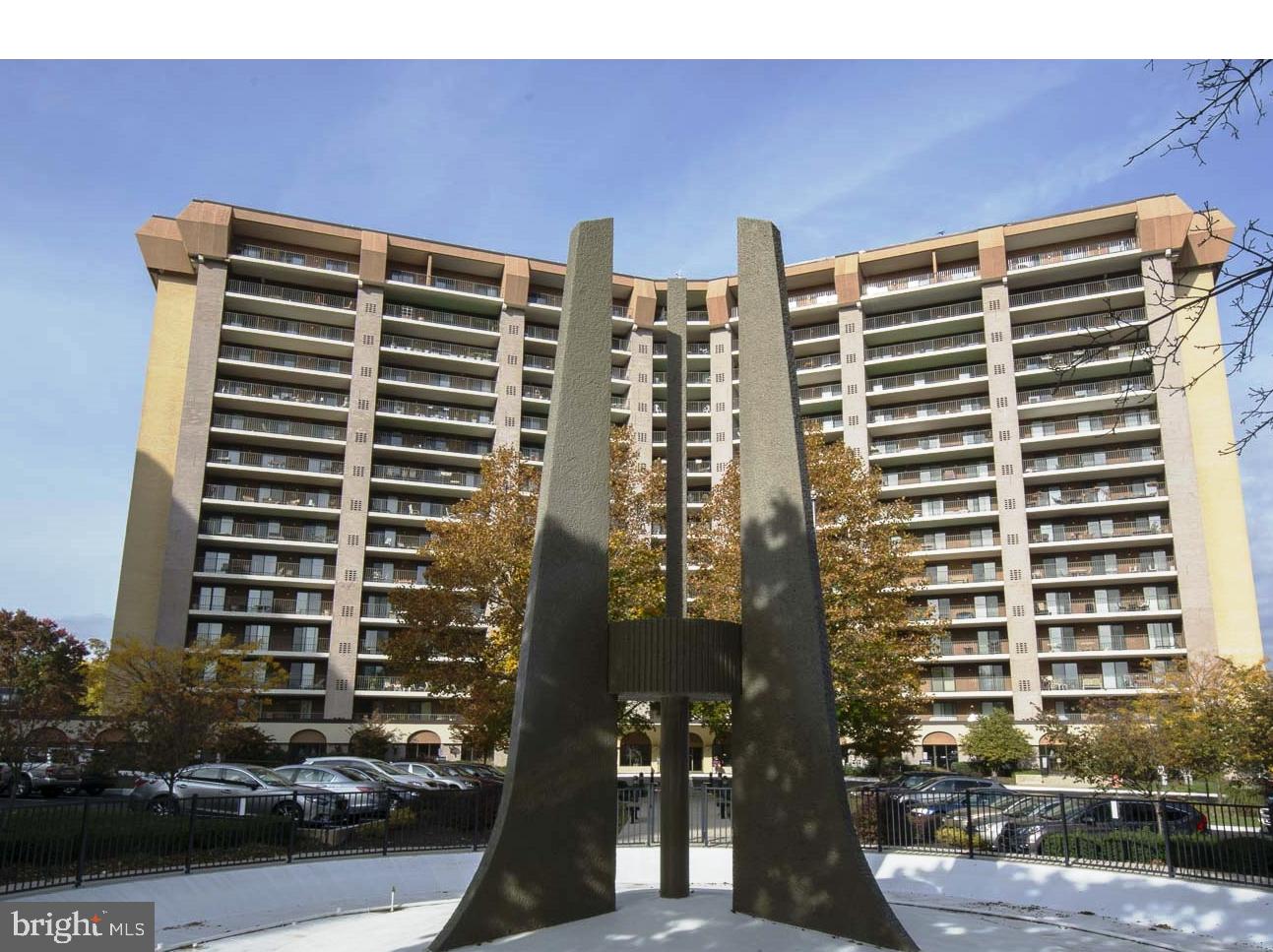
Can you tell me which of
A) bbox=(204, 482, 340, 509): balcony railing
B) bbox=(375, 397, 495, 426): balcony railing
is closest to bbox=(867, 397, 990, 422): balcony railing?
bbox=(375, 397, 495, 426): balcony railing

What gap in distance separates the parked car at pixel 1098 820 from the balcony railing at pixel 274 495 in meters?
48.4

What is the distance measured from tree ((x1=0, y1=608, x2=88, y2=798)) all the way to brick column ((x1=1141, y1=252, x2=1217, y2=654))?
5370cm

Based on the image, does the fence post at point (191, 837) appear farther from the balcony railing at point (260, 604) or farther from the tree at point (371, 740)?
the balcony railing at point (260, 604)

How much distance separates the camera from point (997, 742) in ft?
169

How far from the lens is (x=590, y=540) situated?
43.4ft

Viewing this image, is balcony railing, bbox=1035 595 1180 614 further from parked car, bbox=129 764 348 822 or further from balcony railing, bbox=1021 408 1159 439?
parked car, bbox=129 764 348 822

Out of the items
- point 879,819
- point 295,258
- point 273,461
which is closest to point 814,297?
point 295,258

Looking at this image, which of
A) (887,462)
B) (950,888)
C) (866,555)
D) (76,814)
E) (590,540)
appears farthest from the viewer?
(887,462)

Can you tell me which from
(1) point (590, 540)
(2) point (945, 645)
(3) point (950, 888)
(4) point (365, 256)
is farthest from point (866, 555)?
(4) point (365, 256)

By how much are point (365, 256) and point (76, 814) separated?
165 feet

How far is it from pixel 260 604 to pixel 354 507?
8.02m

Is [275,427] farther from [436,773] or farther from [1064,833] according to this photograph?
[1064,833]

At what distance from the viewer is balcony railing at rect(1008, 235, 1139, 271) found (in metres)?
58.1

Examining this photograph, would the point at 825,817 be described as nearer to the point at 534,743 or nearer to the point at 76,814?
the point at 534,743
